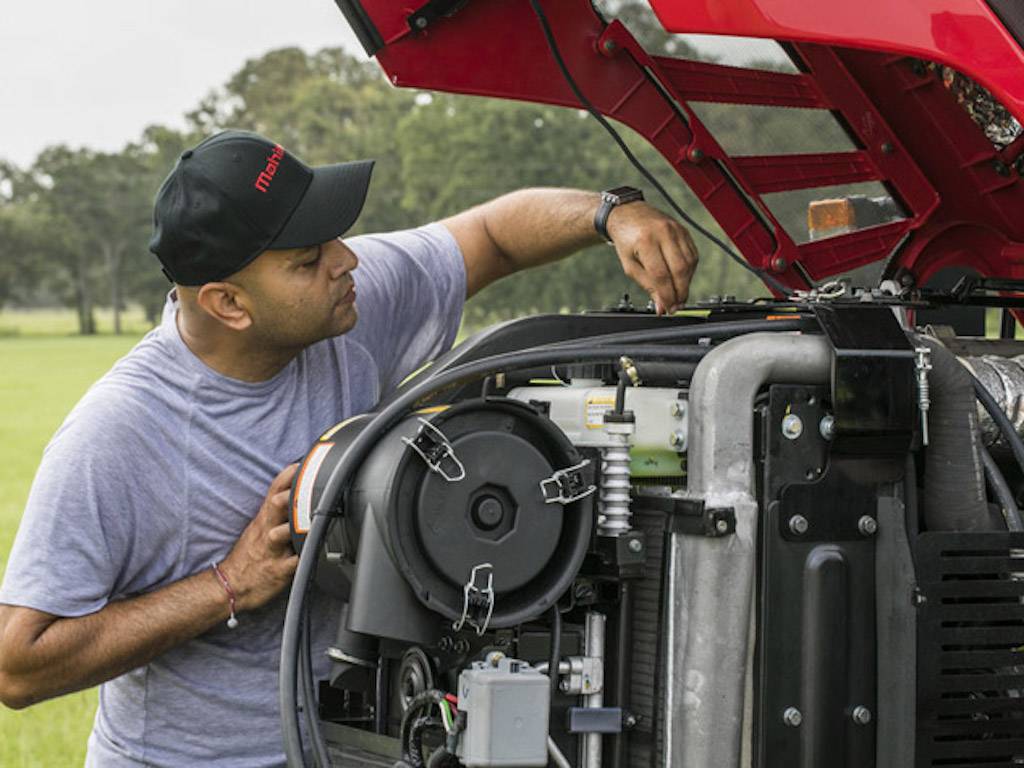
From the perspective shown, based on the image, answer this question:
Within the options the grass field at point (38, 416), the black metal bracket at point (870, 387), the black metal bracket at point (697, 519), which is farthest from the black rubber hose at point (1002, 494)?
the grass field at point (38, 416)

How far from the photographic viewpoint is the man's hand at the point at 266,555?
2248 mm

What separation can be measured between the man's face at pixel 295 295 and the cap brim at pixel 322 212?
0.03m

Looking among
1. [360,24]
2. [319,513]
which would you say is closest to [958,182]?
[360,24]

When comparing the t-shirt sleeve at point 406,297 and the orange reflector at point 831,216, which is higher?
the orange reflector at point 831,216

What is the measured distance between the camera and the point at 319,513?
6.21 feet

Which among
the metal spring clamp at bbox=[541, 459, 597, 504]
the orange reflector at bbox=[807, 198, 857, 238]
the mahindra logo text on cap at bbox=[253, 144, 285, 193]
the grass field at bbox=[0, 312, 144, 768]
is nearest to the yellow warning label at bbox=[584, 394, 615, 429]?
the metal spring clamp at bbox=[541, 459, 597, 504]

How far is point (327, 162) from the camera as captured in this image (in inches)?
2276

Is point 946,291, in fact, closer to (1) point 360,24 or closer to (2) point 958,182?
(2) point 958,182

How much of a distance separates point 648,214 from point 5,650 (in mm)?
1232

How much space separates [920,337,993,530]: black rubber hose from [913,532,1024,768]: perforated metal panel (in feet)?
0.21

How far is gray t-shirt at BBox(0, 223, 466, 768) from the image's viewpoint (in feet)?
7.64

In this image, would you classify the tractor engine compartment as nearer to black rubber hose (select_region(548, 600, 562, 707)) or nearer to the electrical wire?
black rubber hose (select_region(548, 600, 562, 707))

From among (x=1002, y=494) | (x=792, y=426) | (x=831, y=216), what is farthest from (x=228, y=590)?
(x=831, y=216)

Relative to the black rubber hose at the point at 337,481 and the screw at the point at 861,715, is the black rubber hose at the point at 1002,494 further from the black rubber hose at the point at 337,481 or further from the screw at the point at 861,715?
the black rubber hose at the point at 337,481
